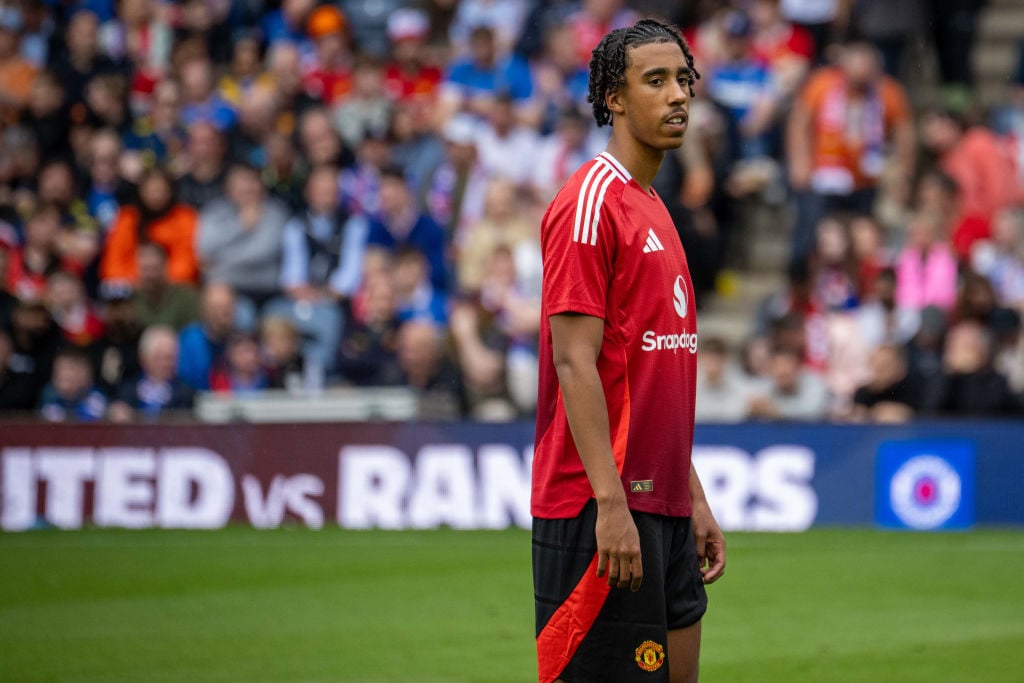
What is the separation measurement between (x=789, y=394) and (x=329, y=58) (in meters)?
7.15

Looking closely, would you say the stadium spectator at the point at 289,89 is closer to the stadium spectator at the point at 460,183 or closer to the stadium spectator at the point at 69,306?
the stadium spectator at the point at 460,183

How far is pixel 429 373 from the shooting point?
547 inches

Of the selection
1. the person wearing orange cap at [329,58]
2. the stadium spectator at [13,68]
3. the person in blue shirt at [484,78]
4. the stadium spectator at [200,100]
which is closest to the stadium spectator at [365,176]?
the person in blue shirt at [484,78]

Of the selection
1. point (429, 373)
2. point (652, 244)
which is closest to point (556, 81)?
point (429, 373)

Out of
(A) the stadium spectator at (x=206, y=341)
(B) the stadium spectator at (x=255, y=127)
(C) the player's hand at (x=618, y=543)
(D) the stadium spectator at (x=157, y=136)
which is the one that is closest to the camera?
(C) the player's hand at (x=618, y=543)

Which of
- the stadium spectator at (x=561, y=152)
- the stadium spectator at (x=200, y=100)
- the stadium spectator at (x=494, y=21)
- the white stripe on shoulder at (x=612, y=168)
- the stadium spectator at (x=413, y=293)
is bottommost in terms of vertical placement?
the stadium spectator at (x=413, y=293)

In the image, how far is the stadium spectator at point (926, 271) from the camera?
13.9 metres

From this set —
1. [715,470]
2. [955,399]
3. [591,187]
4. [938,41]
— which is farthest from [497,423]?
[591,187]

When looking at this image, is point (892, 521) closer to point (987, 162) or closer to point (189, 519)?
point (987, 162)

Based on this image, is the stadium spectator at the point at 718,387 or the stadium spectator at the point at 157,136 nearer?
the stadium spectator at the point at 718,387

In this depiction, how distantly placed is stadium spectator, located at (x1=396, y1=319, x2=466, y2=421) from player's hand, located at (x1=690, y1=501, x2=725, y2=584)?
900cm

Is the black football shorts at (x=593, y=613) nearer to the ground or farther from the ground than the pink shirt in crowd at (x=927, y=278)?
nearer to the ground

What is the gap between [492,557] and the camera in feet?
37.2

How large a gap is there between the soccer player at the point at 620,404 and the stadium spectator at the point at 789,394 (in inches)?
357
